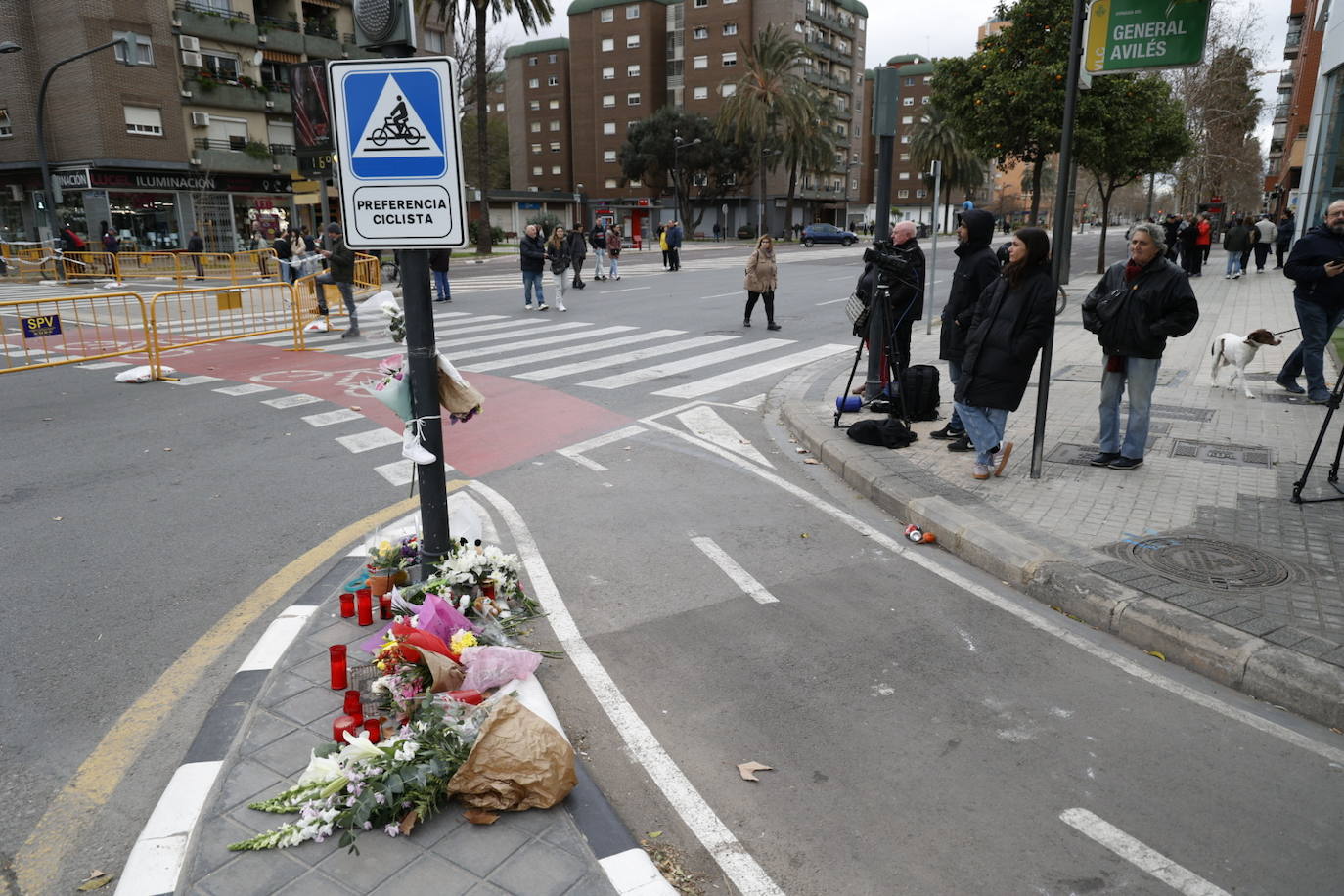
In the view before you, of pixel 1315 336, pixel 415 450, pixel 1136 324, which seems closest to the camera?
pixel 415 450

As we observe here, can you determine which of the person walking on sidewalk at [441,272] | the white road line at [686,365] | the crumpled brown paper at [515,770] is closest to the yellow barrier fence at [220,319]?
the person walking on sidewalk at [441,272]

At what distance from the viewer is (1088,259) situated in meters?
44.1

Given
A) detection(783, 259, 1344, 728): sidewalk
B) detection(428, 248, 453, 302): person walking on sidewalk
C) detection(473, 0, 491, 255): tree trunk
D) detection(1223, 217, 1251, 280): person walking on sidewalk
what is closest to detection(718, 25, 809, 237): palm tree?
detection(473, 0, 491, 255): tree trunk

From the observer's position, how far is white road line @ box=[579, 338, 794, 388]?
11.4m

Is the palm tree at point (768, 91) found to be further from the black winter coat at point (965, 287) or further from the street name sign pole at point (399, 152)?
the street name sign pole at point (399, 152)

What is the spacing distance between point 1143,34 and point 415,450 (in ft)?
20.2

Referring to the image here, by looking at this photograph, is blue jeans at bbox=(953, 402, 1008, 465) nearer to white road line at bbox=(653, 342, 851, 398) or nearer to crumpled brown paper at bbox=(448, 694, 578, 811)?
white road line at bbox=(653, 342, 851, 398)

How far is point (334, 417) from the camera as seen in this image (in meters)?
9.28

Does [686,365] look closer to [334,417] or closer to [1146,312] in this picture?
[334,417]

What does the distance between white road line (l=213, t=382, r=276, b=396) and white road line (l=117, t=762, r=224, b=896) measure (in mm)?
7991

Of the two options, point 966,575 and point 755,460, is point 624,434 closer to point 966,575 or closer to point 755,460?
point 755,460

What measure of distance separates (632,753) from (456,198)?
7.87ft

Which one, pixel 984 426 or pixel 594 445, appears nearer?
pixel 984 426

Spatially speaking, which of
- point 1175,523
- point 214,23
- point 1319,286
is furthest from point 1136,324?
point 214,23
